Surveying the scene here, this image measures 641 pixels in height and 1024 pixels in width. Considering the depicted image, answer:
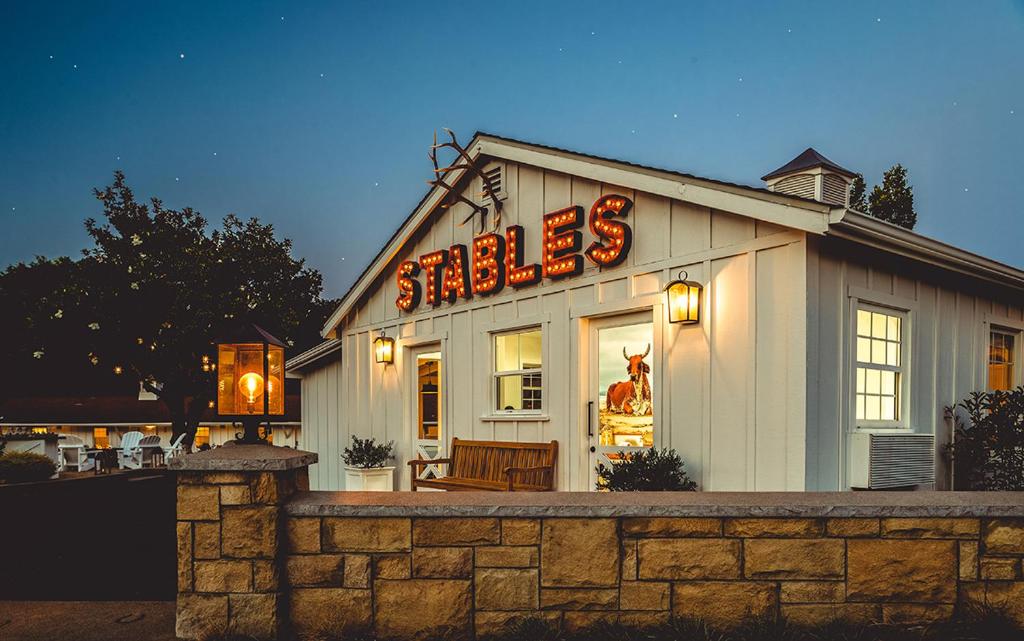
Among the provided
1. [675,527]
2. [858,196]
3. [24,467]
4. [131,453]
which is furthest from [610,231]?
[131,453]

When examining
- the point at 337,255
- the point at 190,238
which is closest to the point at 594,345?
the point at 190,238

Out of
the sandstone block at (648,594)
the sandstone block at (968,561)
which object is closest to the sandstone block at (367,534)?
the sandstone block at (648,594)

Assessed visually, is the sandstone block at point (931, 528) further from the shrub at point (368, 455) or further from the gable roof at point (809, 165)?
the shrub at point (368, 455)

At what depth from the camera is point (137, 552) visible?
6.81 m

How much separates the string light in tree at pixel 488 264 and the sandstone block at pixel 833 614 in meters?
5.84

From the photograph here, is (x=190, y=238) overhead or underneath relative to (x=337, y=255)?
underneath

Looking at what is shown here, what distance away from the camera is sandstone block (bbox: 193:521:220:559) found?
12.0 ft

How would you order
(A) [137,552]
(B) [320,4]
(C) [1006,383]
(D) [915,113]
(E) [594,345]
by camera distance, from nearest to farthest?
(A) [137,552] < (E) [594,345] < (C) [1006,383] < (B) [320,4] < (D) [915,113]

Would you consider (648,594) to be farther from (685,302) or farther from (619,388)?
(619,388)

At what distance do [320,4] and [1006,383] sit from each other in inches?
764

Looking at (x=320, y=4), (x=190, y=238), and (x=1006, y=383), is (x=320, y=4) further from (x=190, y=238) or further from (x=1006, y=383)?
(x=1006, y=383)

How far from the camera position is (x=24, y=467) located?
15.9 m

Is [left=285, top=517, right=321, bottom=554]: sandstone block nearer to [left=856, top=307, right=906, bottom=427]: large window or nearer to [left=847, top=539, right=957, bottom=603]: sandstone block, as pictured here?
[left=847, top=539, right=957, bottom=603]: sandstone block

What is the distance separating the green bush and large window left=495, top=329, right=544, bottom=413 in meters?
13.0
